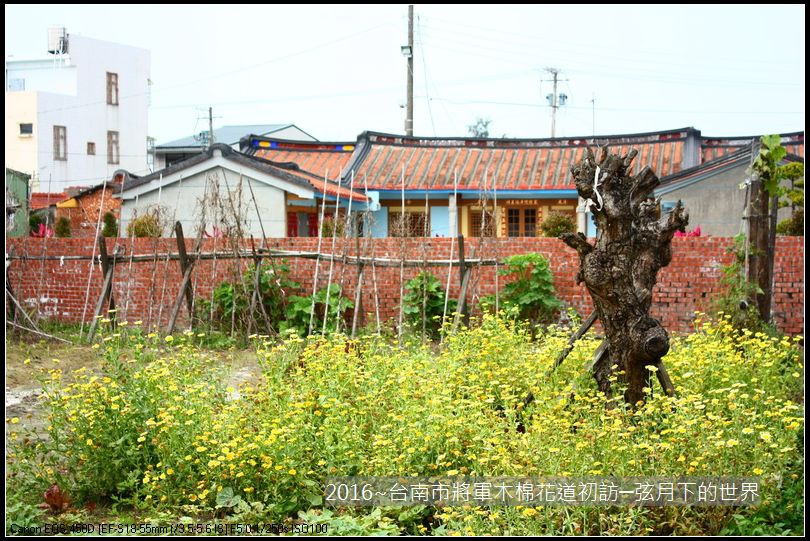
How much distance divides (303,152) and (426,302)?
12.7 metres

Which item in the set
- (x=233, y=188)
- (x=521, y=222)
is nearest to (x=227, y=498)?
(x=233, y=188)


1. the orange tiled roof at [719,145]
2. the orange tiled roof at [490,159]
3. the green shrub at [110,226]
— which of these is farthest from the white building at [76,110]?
the orange tiled roof at [719,145]

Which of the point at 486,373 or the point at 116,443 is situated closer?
the point at 116,443

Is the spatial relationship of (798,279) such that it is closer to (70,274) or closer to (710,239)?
(710,239)

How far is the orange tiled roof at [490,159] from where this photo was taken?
70.4 ft

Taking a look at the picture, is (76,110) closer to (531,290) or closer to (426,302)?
(426,302)

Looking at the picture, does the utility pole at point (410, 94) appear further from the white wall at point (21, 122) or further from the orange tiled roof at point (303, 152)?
the white wall at point (21, 122)

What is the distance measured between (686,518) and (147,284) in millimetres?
10631

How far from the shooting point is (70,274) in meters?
14.4

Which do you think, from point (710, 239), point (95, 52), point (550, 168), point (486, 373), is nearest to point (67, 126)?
point (95, 52)

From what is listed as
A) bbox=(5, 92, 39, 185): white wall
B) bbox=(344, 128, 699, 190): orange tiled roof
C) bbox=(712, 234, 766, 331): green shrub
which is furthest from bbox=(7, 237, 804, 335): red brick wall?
bbox=(5, 92, 39, 185): white wall

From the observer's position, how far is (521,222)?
73.0ft

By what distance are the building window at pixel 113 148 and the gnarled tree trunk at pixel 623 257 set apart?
104ft

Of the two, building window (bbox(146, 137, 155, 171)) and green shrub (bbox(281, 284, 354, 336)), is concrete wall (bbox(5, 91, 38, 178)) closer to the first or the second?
building window (bbox(146, 137, 155, 171))
